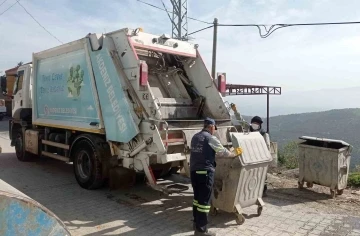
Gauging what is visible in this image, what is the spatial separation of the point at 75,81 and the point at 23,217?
14.1 ft

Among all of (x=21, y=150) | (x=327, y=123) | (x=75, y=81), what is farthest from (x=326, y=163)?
(x=327, y=123)

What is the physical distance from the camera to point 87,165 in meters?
5.84

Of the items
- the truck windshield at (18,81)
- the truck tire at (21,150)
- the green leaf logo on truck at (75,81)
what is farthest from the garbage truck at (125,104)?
the truck windshield at (18,81)

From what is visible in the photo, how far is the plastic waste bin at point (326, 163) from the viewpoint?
562 cm

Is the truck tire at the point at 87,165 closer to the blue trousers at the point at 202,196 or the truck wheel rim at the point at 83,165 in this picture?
the truck wheel rim at the point at 83,165

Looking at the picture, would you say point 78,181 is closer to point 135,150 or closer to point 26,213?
point 135,150

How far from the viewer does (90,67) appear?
548 centimetres

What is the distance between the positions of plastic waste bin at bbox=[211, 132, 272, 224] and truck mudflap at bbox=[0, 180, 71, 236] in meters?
2.54

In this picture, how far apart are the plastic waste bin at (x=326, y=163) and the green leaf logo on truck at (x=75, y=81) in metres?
4.26

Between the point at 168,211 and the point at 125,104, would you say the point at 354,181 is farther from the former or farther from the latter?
the point at 125,104

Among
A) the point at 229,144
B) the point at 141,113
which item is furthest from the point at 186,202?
the point at 141,113

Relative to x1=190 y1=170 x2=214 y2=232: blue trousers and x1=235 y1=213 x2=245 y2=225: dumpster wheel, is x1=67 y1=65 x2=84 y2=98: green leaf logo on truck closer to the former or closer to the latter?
x1=190 y1=170 x2=214 y2=232: blue trousers

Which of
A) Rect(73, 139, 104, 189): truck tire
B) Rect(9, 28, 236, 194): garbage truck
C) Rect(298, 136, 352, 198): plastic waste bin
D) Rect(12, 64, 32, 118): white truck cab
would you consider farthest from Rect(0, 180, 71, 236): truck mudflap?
Rect(12, 64, 32, 118): white truck cab

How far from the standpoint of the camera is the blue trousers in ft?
12.5
